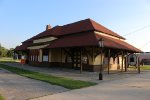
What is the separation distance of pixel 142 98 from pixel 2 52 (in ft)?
354

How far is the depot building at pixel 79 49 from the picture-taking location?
24.7 metres

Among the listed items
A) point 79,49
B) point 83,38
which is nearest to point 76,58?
point 79,49

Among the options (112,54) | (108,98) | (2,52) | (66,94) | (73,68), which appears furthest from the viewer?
(2,52)

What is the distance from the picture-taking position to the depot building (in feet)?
80.9

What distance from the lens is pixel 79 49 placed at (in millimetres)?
26141

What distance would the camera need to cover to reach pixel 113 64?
30.1m

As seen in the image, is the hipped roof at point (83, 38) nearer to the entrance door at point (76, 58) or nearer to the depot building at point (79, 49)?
the depot building at point (79, 49)

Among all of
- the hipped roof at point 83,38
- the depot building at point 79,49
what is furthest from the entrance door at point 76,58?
the hipped roof at point 83,38

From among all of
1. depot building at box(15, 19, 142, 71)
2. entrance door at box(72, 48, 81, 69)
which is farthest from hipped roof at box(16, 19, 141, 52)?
entrance door at box(72, 48, 81, 69)

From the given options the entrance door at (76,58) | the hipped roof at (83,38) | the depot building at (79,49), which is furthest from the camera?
the entrance door at (76,58)

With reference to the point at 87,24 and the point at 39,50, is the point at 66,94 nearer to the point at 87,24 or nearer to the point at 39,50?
the point at 87,24

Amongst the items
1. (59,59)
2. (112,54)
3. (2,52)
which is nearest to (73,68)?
(59,59)

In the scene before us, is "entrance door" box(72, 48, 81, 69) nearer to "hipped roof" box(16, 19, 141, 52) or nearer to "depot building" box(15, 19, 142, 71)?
"depot building" box(15, 19, 142, 71)

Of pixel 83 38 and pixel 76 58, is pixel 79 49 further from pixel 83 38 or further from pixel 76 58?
pixel 83 38
